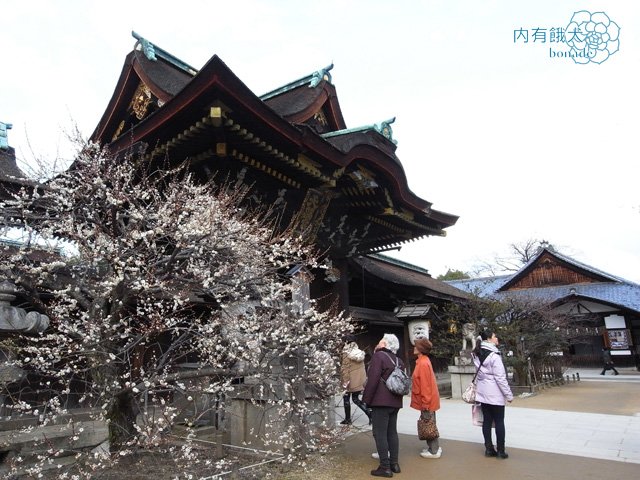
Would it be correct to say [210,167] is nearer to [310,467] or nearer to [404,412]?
[310,467]

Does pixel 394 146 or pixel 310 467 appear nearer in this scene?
pixel 310 467

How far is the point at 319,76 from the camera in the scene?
1031 centimetres

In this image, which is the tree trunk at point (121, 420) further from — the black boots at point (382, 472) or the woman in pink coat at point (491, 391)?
the woman in pink coat at point (491, 391)

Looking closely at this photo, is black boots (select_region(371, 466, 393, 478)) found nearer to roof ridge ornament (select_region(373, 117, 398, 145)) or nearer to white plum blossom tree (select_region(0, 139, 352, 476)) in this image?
white plum blossom tree (select_region(0, 139, 352, 476))

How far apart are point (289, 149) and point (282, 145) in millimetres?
158

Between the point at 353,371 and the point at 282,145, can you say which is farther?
the point at 353,371

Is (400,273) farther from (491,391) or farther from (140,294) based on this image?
(140,294)

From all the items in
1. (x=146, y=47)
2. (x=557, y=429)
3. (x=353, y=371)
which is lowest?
(x=557, y=429)

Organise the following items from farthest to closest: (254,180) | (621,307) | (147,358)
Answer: (621,307) → (147,358) → (254,180)

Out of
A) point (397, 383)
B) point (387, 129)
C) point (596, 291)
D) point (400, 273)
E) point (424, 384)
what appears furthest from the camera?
point (596, 291)

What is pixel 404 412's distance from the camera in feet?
33.7

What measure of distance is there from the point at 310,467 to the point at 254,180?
4.48 m

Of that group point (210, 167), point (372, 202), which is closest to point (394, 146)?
point (372, 202)

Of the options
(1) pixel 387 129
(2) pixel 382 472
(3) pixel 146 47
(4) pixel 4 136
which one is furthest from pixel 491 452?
(4) pixel 4 136
